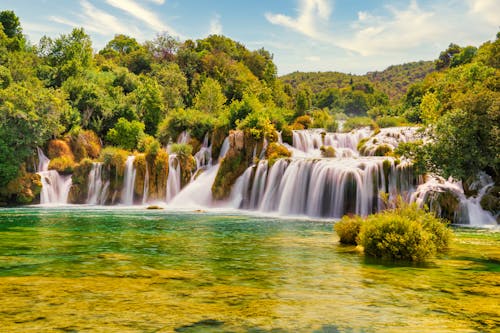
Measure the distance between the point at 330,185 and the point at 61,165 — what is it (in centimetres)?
2519

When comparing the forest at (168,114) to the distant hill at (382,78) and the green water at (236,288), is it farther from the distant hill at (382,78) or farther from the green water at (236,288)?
the distant hill at (382,78)

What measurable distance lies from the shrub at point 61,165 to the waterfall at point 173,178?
9112 mm

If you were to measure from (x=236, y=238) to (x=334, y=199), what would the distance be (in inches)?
489

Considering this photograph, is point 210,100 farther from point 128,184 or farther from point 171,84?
point 128,184

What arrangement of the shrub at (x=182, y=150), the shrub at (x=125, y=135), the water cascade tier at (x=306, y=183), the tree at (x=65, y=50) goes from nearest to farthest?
the water cascade tier at (x=306, y=183) → the shrub at (x=182, y=150) → the shrub at (x=125, y=135) → the tree at (x=65, y=50)

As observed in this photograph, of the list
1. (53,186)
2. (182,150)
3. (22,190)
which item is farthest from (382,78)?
(22,190)

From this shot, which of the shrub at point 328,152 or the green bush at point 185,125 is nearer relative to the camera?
the shrub at point 328,152

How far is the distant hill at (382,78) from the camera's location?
14625cm

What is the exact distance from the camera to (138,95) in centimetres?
5478

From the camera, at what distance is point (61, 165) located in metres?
40.3

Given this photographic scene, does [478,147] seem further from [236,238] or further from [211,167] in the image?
[211,167]

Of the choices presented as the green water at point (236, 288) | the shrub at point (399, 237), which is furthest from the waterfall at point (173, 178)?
the shrub at point (399, 237)

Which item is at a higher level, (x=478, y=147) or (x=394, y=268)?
(x=478, y=147)

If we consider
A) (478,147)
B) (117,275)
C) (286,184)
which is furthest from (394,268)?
(286,184)
